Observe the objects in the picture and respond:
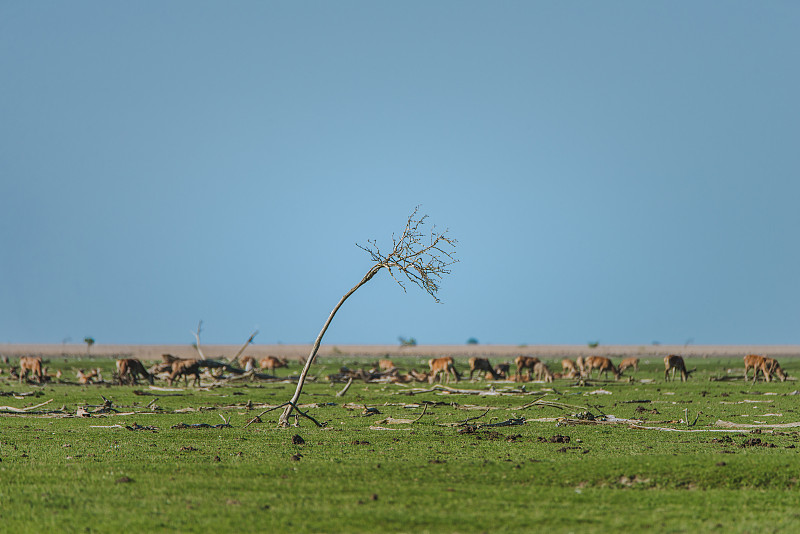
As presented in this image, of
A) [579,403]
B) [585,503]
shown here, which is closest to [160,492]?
[585,503]

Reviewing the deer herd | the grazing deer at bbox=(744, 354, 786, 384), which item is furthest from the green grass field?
the grazing deer at bbox=(744, 354, 786, 384)

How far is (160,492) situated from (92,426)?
446 inches

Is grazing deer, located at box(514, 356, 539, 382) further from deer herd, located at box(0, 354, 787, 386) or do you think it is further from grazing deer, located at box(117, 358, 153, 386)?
grazing deer, located at box(117, 358, 153, 386)

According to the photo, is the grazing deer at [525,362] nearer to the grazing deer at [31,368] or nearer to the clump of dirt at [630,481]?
the grazing deer at [31,368]

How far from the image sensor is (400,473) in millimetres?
15055

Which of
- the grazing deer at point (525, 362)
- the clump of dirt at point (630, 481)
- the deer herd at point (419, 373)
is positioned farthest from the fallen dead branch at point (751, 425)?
the grazing deer at point (525, 362)

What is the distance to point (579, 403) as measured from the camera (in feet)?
104

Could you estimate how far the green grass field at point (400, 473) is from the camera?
1159 centimetres

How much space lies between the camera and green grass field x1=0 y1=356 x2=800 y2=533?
1159cm

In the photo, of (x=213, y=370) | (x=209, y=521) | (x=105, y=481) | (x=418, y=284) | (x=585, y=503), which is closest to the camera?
(x=209, y=521)

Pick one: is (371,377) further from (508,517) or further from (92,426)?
(508,517)

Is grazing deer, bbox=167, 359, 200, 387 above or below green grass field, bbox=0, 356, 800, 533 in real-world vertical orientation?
above

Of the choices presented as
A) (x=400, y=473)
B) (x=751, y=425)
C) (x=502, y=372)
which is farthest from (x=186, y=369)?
(x=400, y=473)

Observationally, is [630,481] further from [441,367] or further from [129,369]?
[129,369]
